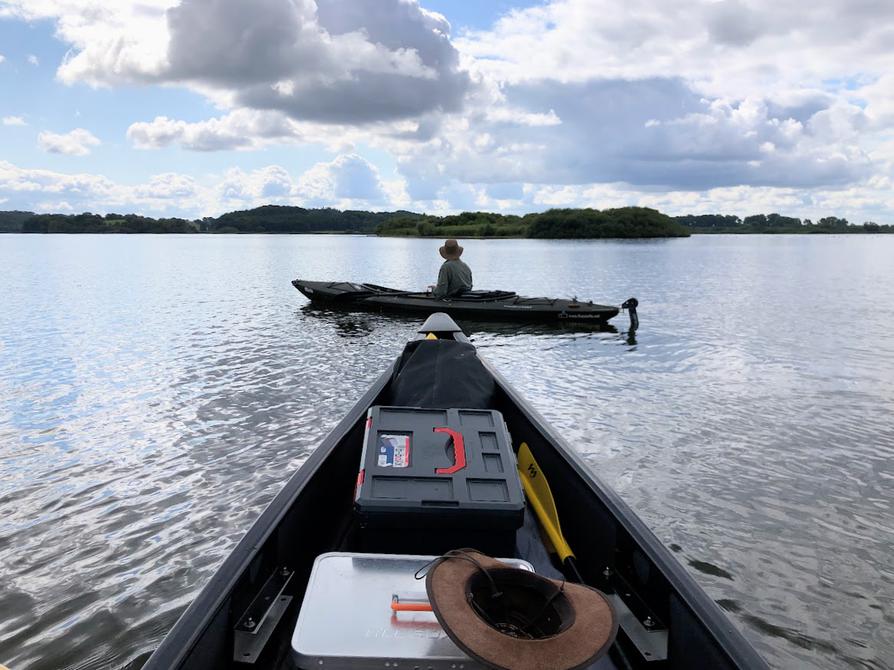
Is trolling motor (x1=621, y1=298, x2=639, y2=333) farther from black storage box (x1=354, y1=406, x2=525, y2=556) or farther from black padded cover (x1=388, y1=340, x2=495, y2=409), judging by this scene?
black storage box (x1=354, y1=406, x2=525, y2=556)

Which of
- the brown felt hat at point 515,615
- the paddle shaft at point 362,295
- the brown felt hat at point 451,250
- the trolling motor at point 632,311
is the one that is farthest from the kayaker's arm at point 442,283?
the brown felt hat at point 515,615

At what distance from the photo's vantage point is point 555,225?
525ft

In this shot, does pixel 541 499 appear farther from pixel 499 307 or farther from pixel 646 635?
pixel 499 307

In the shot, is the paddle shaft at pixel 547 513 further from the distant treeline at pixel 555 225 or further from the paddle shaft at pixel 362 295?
the distant treeline at pixel 555 225

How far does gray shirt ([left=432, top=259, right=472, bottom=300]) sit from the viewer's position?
2125 centimetres

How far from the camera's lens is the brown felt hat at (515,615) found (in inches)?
91.4

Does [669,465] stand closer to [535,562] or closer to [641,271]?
[535,562]

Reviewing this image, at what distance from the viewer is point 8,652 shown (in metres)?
4.77

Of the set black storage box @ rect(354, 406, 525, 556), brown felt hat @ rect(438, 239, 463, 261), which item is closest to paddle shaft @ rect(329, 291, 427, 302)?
brown felt hat @ rect(438, 239, 463, 261)

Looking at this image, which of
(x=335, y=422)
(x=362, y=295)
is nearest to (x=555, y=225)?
(x=362, y=295)

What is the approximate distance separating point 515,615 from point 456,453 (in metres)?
1.51

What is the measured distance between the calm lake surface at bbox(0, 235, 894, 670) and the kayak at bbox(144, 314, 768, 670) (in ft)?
6.59

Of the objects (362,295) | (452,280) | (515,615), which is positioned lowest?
(362,295)

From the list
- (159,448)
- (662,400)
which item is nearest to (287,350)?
(159,448)
